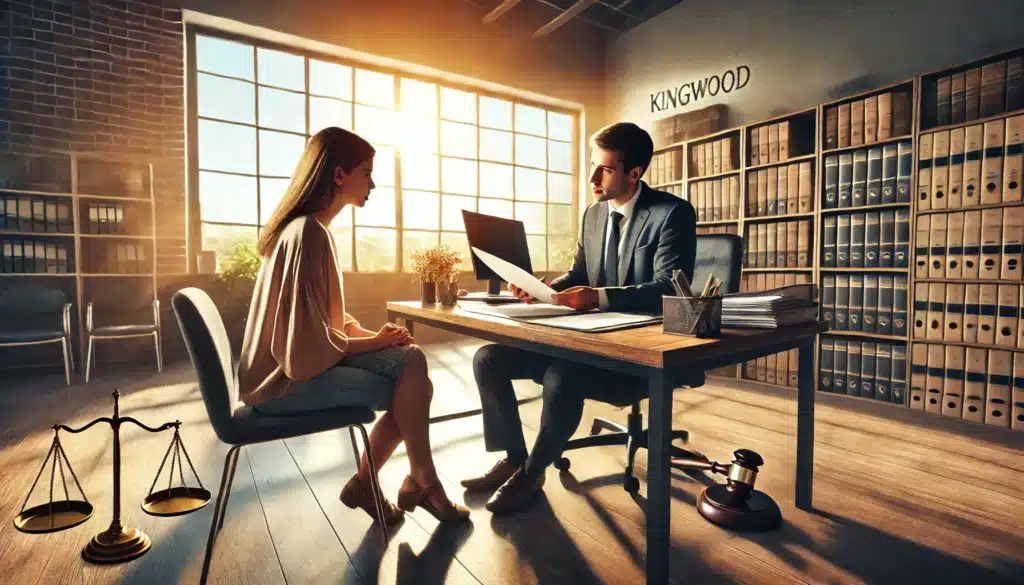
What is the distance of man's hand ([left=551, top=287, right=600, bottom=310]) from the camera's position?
145cm

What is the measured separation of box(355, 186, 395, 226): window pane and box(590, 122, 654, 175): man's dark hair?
3521 millimetres

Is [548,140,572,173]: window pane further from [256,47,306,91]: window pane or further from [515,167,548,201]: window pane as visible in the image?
[256,47,306,91]: window pane

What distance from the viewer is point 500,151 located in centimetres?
573

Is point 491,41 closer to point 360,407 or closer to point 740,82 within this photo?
point 740,82

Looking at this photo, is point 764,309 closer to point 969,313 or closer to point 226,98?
point 969,313

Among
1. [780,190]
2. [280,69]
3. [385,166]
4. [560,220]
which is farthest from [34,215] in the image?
[780,190]

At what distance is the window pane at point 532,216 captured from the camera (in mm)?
5891

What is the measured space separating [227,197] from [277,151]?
617 mm

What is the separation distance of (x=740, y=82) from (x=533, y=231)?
Answer: 2587 millimetres

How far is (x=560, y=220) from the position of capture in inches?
242

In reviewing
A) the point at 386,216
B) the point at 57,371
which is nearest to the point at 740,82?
the point at 386,216

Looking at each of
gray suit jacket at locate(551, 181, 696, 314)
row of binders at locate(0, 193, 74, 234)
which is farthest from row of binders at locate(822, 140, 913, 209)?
row of binders at locate(0, 193, 74, 234)

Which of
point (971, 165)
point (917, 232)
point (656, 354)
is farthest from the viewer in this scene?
point (917, 232)

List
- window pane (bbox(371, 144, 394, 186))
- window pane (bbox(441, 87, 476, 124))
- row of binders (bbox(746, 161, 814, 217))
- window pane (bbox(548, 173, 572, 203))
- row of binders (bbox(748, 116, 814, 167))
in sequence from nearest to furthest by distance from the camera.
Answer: row of binders (bbox(746, 161, 814, 217)), row of binders (bbox(748, 116, 814, 167)), window pane (bbox(371, 144, 394, 186)), window pane (bbox(441, 87, 476, 124)), window pane (bbox(548, 173, 572, 203))
